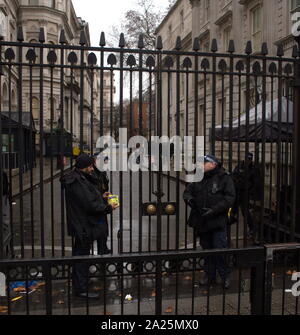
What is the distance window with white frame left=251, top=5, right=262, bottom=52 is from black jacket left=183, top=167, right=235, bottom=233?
43.4 feet

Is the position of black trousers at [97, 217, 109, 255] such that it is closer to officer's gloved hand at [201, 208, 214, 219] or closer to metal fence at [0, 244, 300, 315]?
metal fence at [0, 244, 300, 315]

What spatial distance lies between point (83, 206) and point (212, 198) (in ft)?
5.65

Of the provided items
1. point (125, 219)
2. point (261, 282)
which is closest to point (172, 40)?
point (125, 219)

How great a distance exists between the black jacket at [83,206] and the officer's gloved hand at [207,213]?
124cm

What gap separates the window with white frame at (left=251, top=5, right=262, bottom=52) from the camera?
16.8m

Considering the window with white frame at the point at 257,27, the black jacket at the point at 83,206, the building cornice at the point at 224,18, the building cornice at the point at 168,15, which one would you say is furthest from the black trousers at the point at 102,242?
the building cornice at the point at 168,15

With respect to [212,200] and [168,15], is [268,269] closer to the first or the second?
[212,200]

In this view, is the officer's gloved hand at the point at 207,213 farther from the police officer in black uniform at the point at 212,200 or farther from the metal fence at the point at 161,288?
the metal fence at the point at 161,288

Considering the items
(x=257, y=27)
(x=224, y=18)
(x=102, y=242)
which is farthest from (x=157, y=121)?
(x=224, y=18)

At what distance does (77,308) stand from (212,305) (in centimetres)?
164

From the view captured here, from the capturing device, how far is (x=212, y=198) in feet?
16.9

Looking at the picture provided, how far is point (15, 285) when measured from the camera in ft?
17.2

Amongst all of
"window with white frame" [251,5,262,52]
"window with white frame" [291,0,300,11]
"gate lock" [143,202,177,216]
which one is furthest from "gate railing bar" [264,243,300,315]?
"window with white frame" [251,5,262,52]
